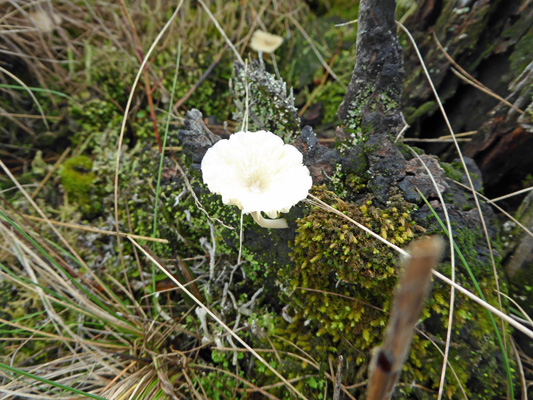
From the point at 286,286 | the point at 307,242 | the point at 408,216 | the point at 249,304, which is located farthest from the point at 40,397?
the point at 408,216

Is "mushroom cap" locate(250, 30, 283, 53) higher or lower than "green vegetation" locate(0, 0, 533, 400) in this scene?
higher

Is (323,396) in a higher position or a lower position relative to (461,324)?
lower

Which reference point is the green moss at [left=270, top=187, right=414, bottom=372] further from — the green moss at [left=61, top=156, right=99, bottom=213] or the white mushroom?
the green moss at [left=61, top=156, right=99, bottom=213]

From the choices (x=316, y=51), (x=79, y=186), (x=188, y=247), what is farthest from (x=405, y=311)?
(x=316, y=51)

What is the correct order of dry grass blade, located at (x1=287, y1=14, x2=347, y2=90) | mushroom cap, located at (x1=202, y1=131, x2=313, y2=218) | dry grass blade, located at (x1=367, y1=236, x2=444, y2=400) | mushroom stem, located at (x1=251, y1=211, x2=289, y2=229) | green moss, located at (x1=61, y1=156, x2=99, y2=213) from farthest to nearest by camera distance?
1. dry grass blade, located at (x1=287, y1=14, x2=347, y2=90)
2. green moss, located at (x1=61, y1=156, x2=99, y2=213)
3. mushroom stem, located at (x1=251, y1=211, x2=289, y2=229)
4. mushroom cap, located at (x1=202, y1=131, x2=313, y2=218)
5. dry grass blade, located at (x1=367, y1=236, x2=444, y2=400)

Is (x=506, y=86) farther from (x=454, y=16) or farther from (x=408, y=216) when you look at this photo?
(x=408, y=216)

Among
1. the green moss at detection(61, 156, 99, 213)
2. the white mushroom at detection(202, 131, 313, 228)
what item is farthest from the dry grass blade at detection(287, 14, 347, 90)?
the green moss at detection(61, 156, 99, 213)
